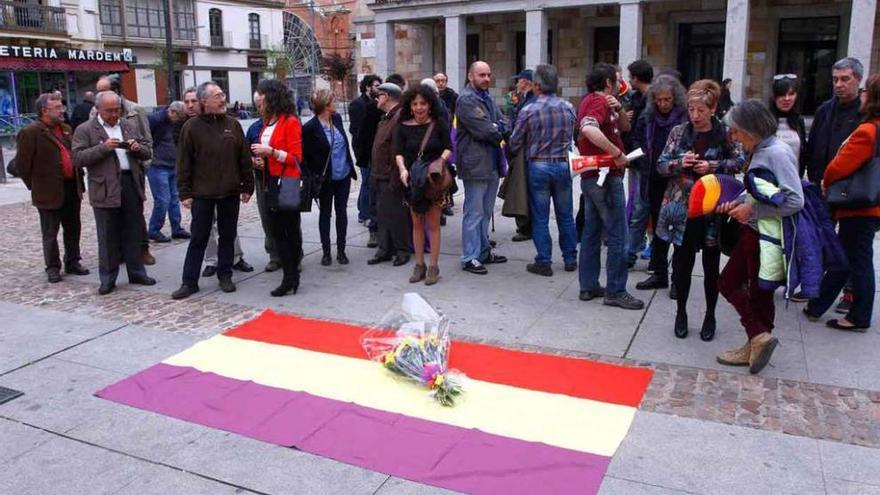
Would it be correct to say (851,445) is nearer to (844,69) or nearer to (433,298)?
(844,69)

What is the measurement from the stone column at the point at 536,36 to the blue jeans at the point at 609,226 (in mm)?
17157

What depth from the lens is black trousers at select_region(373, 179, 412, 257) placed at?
7.42 meters

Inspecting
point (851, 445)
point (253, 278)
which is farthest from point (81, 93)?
point (851, 445)

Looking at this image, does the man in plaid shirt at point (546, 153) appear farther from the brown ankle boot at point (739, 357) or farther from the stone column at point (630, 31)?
the stone column at point (630, 31)

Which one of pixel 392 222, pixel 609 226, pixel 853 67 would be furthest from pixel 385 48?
pixel 853 67

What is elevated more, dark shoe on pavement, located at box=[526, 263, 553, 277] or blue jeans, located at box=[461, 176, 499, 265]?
blue jeans, located at box=[461, 176, 499, 265]

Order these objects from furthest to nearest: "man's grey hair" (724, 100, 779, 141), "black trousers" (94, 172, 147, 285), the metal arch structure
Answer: the metal arch structure < "black trousers" (94, 172, 147, 285) < "man's grey hair" (724, 100, 779, 141)

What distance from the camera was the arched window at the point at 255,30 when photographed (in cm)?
5247

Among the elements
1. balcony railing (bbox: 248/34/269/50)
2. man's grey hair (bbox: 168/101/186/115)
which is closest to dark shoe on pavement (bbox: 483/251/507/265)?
man's grey hair (bbox: 168/101/186/115)

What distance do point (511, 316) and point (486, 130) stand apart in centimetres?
181

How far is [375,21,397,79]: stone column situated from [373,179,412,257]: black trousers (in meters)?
18.6

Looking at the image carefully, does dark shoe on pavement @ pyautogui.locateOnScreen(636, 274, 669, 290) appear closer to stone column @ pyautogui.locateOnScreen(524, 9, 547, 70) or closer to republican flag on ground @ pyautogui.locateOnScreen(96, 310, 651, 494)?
republican flag on ground @ pyautogui.locateOnScreen(96, 310, 651, 494)

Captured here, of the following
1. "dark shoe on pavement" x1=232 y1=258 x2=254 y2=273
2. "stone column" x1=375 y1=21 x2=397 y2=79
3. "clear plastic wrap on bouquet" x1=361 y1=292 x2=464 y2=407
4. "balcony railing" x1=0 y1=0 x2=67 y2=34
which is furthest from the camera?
"balcony railing" x1=0 y1=0 x2=67 y2=34

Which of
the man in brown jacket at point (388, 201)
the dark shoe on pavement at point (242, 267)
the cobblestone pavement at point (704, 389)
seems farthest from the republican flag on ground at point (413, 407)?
the man in brown jacket at point (388, 201)
